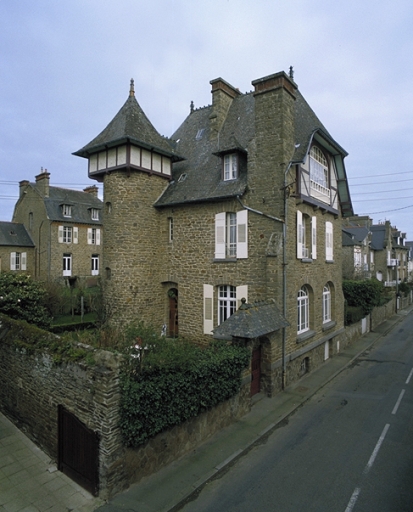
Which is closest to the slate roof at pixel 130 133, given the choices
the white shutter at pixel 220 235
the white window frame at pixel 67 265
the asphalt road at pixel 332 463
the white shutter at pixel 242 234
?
the white shutter at pixel 220 235

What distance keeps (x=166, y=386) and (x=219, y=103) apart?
1417 cm

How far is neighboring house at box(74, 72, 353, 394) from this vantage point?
12438 mm

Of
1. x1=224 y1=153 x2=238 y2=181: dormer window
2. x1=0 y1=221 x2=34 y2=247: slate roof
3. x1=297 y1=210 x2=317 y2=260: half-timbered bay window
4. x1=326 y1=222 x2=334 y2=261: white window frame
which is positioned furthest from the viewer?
x1=0 y1=221 x2=34 y2=247: slate roof

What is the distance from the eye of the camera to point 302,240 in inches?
545

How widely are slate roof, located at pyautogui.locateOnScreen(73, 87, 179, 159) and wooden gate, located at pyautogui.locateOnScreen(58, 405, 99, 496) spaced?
1064cm

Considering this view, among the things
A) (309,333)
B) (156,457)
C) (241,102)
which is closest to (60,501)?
(156,457)

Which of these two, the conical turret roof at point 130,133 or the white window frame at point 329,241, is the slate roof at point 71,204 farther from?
the white window frame at point 329,241

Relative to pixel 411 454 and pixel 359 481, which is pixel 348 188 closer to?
pixel 411 454

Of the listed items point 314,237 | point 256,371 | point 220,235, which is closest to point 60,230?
point 220,235

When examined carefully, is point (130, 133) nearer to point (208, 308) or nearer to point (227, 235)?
point (227, 235)

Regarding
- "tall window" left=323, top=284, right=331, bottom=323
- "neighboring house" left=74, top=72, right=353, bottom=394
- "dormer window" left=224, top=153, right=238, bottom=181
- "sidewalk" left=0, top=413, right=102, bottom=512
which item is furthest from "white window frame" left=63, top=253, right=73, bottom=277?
"sidewalk" left=0, top=413, right=102, bottom=512

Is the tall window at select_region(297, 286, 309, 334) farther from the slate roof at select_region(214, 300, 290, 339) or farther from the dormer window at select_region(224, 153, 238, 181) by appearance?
the dormer window at select_region(224, 153, 238, 181)

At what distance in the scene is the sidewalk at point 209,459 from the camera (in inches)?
252

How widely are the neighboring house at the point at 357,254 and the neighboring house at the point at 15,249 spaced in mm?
31086
